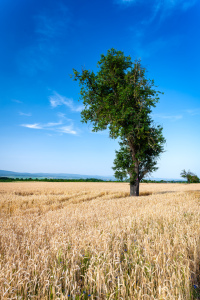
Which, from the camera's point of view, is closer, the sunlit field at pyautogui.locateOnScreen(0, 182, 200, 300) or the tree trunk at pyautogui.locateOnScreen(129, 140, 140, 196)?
the sunlit field at pyautogui.locateOnScreen(0, 182, 200, 300)

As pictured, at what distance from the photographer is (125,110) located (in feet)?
53.5

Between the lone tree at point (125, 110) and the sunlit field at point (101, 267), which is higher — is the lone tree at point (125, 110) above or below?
above

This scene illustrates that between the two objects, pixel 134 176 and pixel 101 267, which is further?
pixel 134 176

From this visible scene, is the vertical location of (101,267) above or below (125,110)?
below

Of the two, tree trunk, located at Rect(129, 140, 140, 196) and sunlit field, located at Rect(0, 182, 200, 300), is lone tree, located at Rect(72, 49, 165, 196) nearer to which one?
tree trunk, located at Rect(129, 140, 140, 196)

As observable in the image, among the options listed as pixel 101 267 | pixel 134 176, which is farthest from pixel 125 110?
Result: pixel 101 267

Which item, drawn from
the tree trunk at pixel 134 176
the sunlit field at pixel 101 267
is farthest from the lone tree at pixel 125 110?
the sunlit field at pixel 101 267

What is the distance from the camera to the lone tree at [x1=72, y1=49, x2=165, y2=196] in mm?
16172

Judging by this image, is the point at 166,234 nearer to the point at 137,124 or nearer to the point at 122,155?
the point at 137,124

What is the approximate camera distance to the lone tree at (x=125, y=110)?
637 inches

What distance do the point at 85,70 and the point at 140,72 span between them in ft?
18.8

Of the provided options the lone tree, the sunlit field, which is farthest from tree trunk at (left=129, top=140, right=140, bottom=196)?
the sunlit field

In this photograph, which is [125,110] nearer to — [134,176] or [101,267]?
[134,176]

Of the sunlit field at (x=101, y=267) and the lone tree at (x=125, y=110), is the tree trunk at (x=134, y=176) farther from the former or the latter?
the sunlit field at (x=101, y=267)
